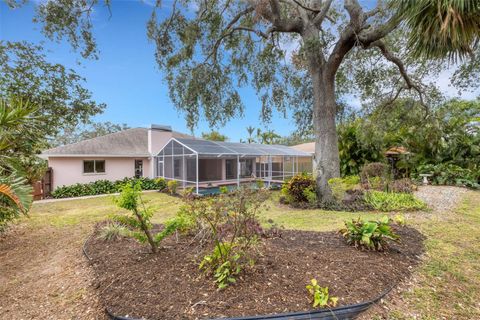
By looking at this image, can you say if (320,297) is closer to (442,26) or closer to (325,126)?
(442,26)

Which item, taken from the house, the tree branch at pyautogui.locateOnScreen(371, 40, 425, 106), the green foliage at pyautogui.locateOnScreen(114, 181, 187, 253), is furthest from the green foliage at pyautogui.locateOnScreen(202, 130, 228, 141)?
the green foliage at pyautogui.locateOnScreen(114, 181, 187, 253)

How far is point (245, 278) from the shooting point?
262 centimetres

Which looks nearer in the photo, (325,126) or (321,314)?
(321,314)

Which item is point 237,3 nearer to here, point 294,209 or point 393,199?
point 294,209

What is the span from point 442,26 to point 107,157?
50.0 feet

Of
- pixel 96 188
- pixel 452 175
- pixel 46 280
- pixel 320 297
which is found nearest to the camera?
pixel 320 297

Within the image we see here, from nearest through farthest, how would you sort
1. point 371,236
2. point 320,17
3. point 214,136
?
point 371,236 → point 320,17 → point 214,136

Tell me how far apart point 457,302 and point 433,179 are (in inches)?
459

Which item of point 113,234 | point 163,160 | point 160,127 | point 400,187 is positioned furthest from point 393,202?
point 160,127

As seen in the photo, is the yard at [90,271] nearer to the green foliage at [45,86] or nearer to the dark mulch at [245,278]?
the dark mulch at [245,278]

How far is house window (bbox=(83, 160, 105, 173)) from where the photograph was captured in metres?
13.3

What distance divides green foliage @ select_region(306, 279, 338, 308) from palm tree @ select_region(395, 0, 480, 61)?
11.4 ft

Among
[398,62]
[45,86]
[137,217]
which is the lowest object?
[137,217]

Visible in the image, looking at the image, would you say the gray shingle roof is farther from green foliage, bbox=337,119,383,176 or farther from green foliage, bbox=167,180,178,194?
green foliage, bbox=337,119,383,176
